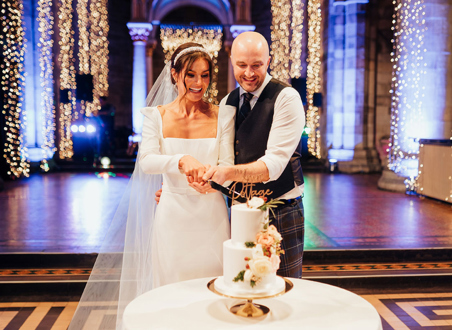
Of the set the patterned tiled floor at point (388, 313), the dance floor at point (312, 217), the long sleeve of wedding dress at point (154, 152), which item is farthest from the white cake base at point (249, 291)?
the dance floor at point (312, 217)

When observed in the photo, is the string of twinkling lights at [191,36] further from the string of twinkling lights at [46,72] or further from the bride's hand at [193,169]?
the bride's hand at [193,169]

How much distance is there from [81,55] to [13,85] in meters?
6.58

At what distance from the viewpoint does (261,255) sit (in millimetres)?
1452

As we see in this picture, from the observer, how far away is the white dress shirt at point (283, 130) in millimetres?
2061

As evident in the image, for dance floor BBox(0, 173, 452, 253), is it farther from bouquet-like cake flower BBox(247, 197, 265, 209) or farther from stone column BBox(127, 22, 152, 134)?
stone column BBox(127, 22, 152, 134)

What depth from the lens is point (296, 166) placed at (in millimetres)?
2303

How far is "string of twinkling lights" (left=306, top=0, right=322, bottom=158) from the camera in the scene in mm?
13000

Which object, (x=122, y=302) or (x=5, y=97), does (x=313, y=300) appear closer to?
→ (x=122, y=302)

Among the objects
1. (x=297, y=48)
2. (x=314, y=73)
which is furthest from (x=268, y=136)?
(x=297, y=48)

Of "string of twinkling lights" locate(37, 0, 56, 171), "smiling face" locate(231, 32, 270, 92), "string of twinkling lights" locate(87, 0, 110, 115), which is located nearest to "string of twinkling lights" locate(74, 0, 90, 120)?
"string of twinkling lights" locate(87, 0, 110, 115)

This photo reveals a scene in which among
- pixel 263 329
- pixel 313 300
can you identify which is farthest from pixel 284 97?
pixel 263 329

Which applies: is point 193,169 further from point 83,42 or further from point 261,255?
point 83,42

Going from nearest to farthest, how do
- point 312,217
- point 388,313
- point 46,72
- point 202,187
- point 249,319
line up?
point 249,319 → point 202,187 → point 388,313 → point 312,217 → point 46,72

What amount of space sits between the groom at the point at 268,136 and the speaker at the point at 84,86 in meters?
12.9
